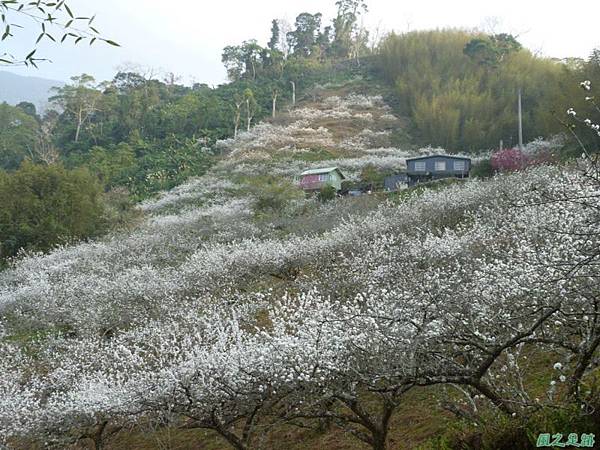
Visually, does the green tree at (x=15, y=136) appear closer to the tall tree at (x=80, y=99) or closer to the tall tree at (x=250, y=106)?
the tall tree at (x=80, y=99)

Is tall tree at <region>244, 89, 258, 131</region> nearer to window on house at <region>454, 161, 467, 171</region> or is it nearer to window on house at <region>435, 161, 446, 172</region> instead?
window on house at <region>435, 161, 446, 172</region>

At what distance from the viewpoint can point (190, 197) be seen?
113ft

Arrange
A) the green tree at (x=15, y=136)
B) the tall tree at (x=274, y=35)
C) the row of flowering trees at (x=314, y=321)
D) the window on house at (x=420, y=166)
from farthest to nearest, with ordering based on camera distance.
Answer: the tall tree at (x=274, y=35) < the green tree at (x=15, y=136) < the window on house at (x=420, y=166) < the row of flowering trees at (x=314, y=321)

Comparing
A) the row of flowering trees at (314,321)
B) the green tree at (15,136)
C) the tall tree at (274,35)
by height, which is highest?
the tall tree at (274,35)

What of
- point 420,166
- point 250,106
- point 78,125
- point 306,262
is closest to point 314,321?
point 306,262

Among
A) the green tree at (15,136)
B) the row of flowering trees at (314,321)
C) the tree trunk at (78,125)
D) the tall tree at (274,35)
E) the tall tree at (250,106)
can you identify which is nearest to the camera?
the row of flowering trees at (314,321)

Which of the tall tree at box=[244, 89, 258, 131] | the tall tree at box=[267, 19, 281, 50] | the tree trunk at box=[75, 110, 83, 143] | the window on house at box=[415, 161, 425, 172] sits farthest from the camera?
the tall tree at box=[267, 19, 281, 50]

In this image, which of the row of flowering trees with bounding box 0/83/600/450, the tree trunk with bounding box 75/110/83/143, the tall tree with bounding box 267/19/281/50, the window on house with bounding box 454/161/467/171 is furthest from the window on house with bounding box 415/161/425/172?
the tall tree with bounding box 267/19/281/50

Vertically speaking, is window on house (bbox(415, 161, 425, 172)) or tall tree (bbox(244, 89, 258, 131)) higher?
tall tree (bbox(244, 89, 258, 131))

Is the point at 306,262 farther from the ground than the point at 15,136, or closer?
closer

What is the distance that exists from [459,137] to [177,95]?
32743 mm

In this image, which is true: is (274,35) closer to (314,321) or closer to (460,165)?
(460,165)

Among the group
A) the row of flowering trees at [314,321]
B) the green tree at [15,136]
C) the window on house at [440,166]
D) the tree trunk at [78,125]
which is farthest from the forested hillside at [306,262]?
the window on house at [440,166]

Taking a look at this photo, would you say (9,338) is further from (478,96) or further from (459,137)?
(478,96)
